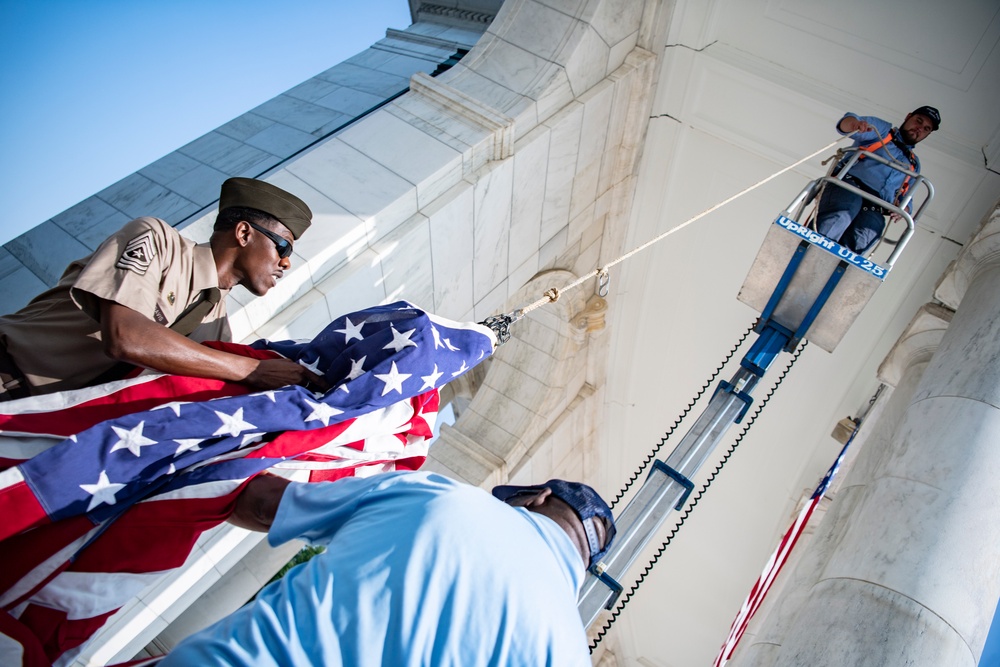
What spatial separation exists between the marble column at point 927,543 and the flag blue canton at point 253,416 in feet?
5.99

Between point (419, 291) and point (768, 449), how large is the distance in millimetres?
3997

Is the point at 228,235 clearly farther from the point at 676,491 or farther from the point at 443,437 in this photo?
the point at 443,437

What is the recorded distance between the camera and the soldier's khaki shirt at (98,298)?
235cm

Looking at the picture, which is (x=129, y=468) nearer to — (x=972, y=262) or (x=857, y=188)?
(x=857, y=188)

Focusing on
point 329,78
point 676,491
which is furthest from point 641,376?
Result: point 329,78

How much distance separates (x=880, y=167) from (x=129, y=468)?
4.18 metres

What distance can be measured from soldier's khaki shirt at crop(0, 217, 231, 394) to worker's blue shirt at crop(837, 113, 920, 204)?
143 inches

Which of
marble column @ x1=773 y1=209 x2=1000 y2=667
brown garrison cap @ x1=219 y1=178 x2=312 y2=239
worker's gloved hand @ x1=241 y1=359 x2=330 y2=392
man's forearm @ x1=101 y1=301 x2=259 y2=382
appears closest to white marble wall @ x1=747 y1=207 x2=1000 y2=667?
marble column @ x1=773 y1=209 x2=1000 y2=667

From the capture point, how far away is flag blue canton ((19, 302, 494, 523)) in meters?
2.29

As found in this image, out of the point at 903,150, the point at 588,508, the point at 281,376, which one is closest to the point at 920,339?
the point at 903,150

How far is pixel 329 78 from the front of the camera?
812 cm

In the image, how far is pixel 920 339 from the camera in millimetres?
4875

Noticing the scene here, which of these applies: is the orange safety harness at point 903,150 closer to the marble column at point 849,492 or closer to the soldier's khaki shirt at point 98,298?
the marble column at point 849,492

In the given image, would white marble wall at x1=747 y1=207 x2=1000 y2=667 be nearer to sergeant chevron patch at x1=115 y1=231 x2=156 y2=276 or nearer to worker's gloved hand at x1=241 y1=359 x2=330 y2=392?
worker's gloved hand at x1=241 y1=359 x2=330 y2=392
